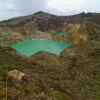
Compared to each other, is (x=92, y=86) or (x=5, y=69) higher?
(x=5, y=69)

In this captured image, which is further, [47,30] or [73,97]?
[47,30]

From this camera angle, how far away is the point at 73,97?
50.3ft

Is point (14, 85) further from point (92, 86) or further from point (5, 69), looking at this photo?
point (92, 86)

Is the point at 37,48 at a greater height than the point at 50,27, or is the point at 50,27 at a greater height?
the point at 50,27

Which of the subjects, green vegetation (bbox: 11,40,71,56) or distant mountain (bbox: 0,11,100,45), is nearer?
green vegetation (bbox: 11,40,71,56)

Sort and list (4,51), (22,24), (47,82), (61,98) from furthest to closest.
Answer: (22,24)
(4,51)
(47,82)
(61,98)

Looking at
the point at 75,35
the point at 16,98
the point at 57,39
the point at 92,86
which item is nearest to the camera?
the point at 16,98

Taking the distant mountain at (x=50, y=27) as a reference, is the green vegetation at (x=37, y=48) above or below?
below

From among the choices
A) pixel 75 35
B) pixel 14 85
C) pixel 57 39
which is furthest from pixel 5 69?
pixel 57 39

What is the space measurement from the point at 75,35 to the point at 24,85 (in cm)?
8696

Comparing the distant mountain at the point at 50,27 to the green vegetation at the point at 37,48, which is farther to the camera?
the distant mountain at the point at 50,27

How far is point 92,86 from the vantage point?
1955cm

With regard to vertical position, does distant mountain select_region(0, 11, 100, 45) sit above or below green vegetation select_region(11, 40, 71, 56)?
above

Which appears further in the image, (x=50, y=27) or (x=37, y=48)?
(x=50, y=27)
